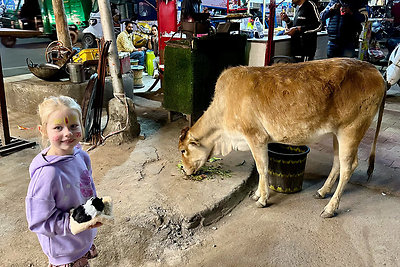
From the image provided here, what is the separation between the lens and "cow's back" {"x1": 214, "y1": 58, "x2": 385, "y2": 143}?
3.43m

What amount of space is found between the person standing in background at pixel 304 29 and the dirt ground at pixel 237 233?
3680 mm

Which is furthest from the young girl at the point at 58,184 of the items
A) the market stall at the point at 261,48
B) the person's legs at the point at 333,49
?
the person's legs at the point at 333,49

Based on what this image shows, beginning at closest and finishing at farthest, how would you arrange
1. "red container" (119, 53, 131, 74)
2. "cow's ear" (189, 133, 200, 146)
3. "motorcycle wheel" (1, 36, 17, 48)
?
"cow's ear" (189, 133, 200, 146)
"red container" (119, 53, 131, 74)
"motorcycle wheel" (1, 36, 17, 48)

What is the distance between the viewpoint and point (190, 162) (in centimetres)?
416

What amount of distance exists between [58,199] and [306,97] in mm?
2646

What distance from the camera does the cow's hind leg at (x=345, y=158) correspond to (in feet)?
11.6

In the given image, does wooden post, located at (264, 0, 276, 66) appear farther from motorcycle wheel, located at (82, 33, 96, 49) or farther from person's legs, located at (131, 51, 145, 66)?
motorcycle wheel, located at (82, 33, 96, 49)

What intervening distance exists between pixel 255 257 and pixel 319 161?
2576 millimetres

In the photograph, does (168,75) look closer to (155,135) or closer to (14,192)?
(155,135)

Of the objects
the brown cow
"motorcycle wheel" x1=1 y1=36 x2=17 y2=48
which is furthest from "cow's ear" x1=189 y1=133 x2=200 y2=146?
"motorcycle wheel" x1=1 y1=36 x2=17 y2=48

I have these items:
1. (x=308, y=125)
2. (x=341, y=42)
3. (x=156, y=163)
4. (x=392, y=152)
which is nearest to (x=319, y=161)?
(x=392, y=152)

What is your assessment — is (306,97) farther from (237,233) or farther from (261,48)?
(261,48)

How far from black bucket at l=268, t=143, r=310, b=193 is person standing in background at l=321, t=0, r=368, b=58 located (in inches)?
192

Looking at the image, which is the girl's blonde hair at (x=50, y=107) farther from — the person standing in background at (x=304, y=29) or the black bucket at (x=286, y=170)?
the person standing in background at (x=304, y=29)
